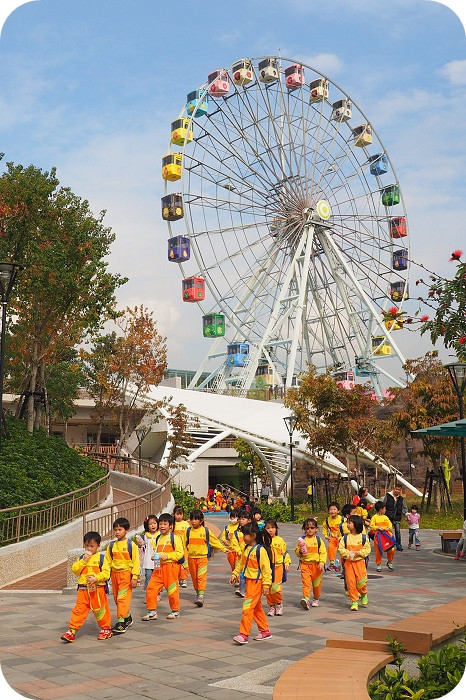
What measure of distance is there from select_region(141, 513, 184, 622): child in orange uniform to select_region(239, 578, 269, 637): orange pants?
1.56 m

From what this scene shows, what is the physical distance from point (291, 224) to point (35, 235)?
90.3 ft

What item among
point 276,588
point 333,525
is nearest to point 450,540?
point 333,525

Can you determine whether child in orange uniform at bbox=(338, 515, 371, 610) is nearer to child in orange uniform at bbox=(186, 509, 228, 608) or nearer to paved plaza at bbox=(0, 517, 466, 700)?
paved plaza at bbox=(0, 517, 466, 700)

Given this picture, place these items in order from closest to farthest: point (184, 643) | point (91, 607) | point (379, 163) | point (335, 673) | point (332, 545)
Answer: point (335, 673)
point (184, 643)
point (91, 607)
point (332, 545)
point (379, 163)

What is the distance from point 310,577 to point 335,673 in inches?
250

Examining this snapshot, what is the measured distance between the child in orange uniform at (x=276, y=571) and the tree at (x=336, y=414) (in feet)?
67.0

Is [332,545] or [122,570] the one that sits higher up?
[122,570]

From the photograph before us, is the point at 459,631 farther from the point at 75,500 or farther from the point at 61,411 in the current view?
the point at 61,411

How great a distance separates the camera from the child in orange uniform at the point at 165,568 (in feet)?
32.1

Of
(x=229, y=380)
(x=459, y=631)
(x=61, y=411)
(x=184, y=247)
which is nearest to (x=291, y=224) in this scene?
(x=184, y=247)

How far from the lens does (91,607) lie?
8.65 metres

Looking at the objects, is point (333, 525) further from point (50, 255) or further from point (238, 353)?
point (238, 353)

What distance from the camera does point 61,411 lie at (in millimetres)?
41594

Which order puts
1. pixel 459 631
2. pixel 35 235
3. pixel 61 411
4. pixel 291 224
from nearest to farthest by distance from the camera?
1. pixel 459 631
2. pixel 35 235
3. pixel 61 411
4. pixel 291 224
